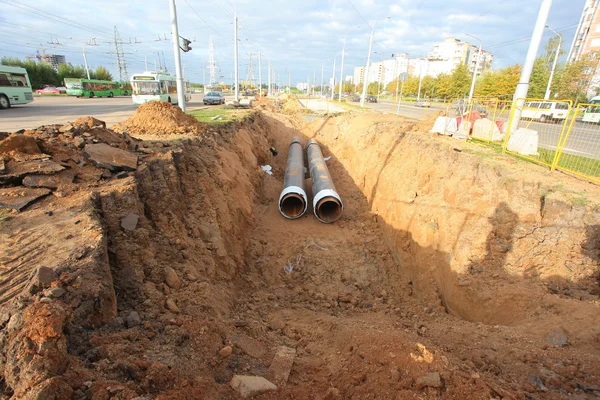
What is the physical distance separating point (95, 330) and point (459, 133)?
496 inches

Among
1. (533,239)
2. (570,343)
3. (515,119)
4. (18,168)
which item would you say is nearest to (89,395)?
(18,168)

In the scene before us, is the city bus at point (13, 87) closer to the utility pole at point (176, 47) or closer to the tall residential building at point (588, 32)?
the utility pole at point (176, 47)

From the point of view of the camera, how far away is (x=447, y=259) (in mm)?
6332

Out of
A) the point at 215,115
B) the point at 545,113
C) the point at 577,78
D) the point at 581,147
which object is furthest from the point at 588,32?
the point at 215,115

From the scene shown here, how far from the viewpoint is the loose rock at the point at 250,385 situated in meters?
2.53

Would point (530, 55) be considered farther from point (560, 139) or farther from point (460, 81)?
point (460, 81)

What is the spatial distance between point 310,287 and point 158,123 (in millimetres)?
6895

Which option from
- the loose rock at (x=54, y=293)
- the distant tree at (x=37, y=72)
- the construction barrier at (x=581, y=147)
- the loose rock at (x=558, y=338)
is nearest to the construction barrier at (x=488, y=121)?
the construction barrier at (x=581, y=147)

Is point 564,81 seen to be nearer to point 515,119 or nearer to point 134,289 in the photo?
point 515,119

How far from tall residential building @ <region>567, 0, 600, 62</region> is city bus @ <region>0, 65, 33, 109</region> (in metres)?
63.7

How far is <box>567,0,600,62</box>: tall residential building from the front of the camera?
46156mm

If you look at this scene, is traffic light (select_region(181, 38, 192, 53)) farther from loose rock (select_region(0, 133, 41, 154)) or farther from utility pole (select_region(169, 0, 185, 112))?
loose rock (select_region(0, 133, 41, 154))

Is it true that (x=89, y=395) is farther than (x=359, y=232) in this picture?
No

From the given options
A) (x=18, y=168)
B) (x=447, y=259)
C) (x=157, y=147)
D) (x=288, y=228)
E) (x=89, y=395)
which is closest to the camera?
(x=89, y=395)
